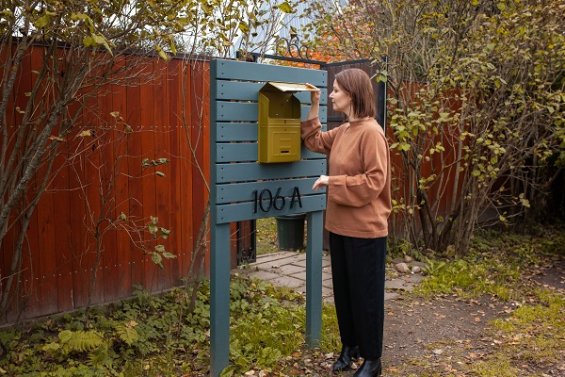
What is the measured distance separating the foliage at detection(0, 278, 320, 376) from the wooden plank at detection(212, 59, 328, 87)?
1876 millimetres

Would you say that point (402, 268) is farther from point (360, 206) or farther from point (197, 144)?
point (360, 206)

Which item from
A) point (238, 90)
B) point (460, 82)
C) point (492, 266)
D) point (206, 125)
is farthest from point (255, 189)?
Answer: point (492, 266)

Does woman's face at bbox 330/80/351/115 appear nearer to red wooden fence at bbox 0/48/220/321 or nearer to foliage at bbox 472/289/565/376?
red wooden fence at bbox 0/48/220/321

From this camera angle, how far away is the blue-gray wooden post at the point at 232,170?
367cm

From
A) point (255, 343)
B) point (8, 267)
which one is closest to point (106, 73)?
point (8, 267)

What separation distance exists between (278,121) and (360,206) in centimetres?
78

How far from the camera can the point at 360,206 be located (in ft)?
12.0

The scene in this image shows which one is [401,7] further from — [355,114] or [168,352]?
[168,352]

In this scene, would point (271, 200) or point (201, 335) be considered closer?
point (271, 200)

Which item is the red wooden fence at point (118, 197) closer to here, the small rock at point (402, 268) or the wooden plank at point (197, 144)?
the wooden plank at point (197, 144)

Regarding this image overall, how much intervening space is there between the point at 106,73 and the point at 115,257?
159 cm

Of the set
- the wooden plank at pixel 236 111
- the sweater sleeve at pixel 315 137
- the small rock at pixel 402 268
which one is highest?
the wooden plank at pixel 236 111

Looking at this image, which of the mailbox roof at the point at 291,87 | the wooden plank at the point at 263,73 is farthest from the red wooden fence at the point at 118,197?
the mailbox roof at the point at 291,87

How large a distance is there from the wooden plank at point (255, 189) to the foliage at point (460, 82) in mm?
1953
